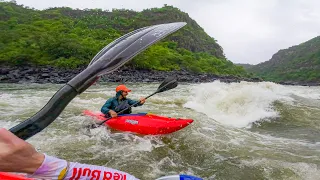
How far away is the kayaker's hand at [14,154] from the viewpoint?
128 cm

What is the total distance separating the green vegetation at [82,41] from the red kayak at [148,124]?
21785mm

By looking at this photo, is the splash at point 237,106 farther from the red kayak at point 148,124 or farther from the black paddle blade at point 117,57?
the black paddle blade at point 117,57

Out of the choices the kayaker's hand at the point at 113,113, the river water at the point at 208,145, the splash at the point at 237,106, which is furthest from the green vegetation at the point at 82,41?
→ the kayaker's hand at the point at 113,113

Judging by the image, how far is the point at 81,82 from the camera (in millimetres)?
1375

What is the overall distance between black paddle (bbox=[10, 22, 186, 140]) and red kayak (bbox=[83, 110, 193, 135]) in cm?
392

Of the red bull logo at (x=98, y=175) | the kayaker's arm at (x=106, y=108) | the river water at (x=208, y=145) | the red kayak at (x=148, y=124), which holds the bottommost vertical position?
the river water at (x=208, y=145)

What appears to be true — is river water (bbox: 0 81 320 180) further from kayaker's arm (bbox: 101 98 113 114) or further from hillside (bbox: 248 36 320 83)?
hillside (bbox: 248 36 320 83)

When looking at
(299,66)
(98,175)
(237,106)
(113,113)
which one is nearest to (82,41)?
(237,106)

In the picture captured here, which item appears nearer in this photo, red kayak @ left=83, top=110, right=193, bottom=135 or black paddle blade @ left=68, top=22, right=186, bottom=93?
black paddle blade @ left=68, top=22, right=186, bottom=93

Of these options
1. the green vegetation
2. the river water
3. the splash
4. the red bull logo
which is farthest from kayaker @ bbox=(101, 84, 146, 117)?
the green vegetation

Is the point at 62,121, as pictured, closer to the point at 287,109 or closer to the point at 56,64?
the point at 287,109

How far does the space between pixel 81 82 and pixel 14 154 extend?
0.45 m

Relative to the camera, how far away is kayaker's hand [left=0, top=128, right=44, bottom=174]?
1.28 m

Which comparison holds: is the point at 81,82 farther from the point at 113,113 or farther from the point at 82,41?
the point at 82,41
